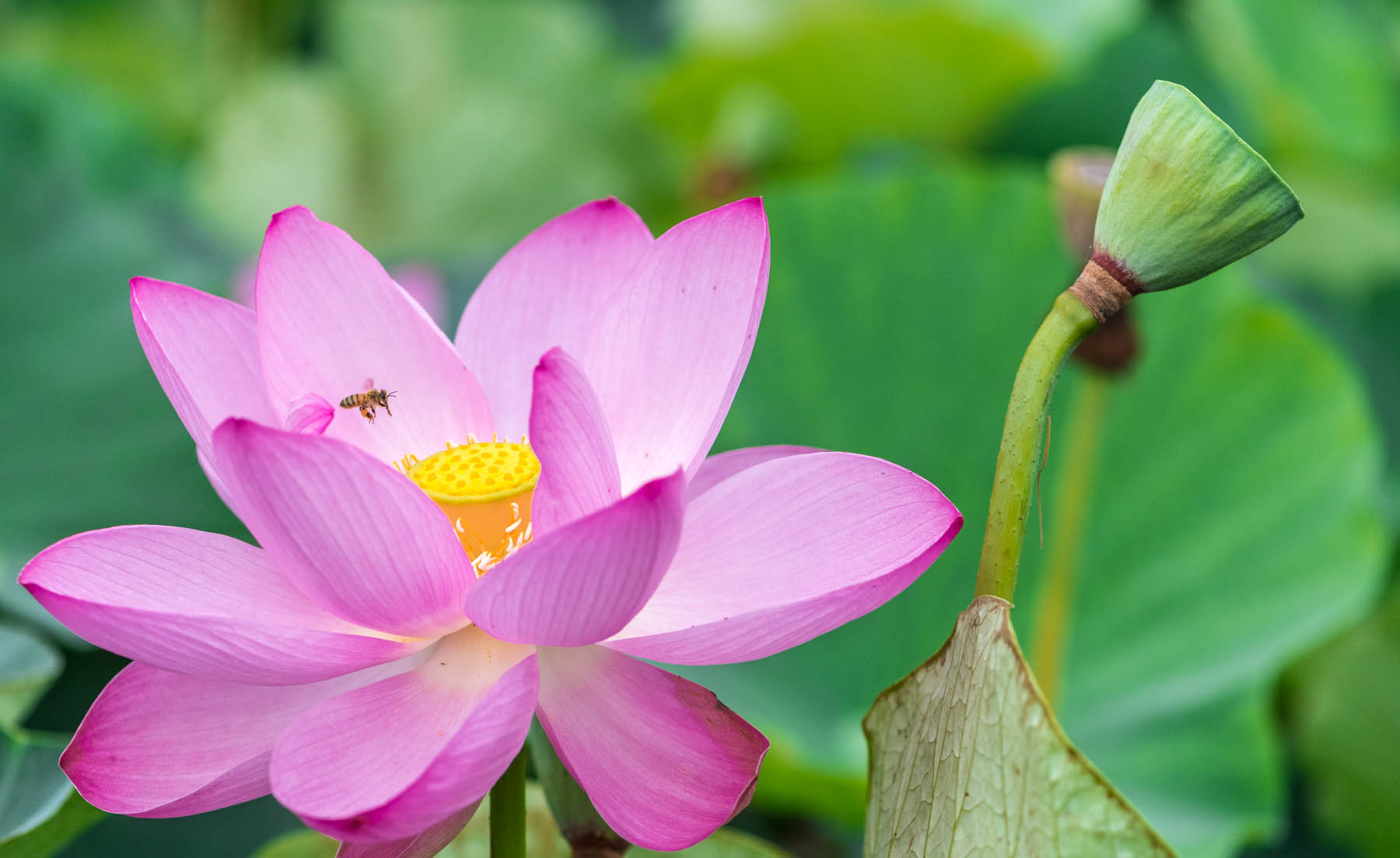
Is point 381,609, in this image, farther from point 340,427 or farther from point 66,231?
point 66,231

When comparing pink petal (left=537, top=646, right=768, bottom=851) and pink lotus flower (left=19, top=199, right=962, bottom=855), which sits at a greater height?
pink lotus flower (left=19, top=199, right=962, bottom=855)

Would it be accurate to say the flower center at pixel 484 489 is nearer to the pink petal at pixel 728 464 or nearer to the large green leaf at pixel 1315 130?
the pink petal at pixel 728 464

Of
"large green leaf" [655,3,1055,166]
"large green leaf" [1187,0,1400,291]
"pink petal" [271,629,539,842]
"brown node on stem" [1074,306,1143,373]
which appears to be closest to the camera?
"pink petal" [271,629,539,842]

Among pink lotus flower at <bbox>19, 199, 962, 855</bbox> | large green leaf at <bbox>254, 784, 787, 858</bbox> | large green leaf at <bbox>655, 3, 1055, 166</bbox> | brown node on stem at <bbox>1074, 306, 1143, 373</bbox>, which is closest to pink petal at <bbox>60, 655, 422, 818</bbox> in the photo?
pink lotus flower at <bbox>19, 199, 962, 855</bbox>

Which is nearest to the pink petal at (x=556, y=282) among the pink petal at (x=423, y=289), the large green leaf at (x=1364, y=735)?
the pink petal at (x=423, y=289)

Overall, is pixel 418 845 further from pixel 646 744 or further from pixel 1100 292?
pixel 1100 292

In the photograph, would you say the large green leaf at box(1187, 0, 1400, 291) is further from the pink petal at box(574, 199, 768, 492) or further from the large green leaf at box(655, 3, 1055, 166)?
the pink petal at box(574, 199, 768, 492)

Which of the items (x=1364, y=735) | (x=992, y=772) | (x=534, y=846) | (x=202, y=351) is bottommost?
(x=1364, y=735)

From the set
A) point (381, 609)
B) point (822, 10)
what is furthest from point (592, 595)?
point (822, 10)

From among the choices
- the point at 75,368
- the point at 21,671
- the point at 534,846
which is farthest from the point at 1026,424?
the point at 75,368
